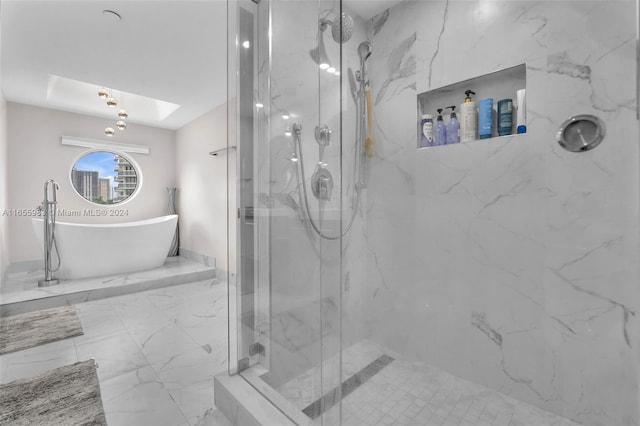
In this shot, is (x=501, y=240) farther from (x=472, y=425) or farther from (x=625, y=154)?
(x=472, y=425)

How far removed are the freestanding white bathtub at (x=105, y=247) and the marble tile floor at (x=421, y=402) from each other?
304 centimetres

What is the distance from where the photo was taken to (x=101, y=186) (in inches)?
174

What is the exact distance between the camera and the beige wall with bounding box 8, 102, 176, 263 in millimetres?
3605

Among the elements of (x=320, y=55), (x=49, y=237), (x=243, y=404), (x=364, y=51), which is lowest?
(x=243, y=404)

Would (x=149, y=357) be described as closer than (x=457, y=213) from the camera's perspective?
No

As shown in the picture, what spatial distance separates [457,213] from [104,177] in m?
4.94

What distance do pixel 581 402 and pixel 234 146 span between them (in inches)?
72.6

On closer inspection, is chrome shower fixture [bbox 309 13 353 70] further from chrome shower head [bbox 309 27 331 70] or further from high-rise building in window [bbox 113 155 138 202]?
high-rise building in window [bbox 113 155 138 202]

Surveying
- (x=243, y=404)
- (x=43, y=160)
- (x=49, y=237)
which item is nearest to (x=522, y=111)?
(x=243, y=404)

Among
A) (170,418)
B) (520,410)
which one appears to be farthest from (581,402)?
(170,418)

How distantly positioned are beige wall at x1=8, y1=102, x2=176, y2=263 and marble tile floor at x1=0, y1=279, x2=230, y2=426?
77.2 inches

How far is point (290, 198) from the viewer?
3.90 feet

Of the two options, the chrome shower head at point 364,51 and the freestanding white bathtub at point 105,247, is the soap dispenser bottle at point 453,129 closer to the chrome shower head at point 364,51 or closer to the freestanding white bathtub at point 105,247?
the chrome shower head at point 364,51

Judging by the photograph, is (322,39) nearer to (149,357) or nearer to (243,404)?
(243,404)
